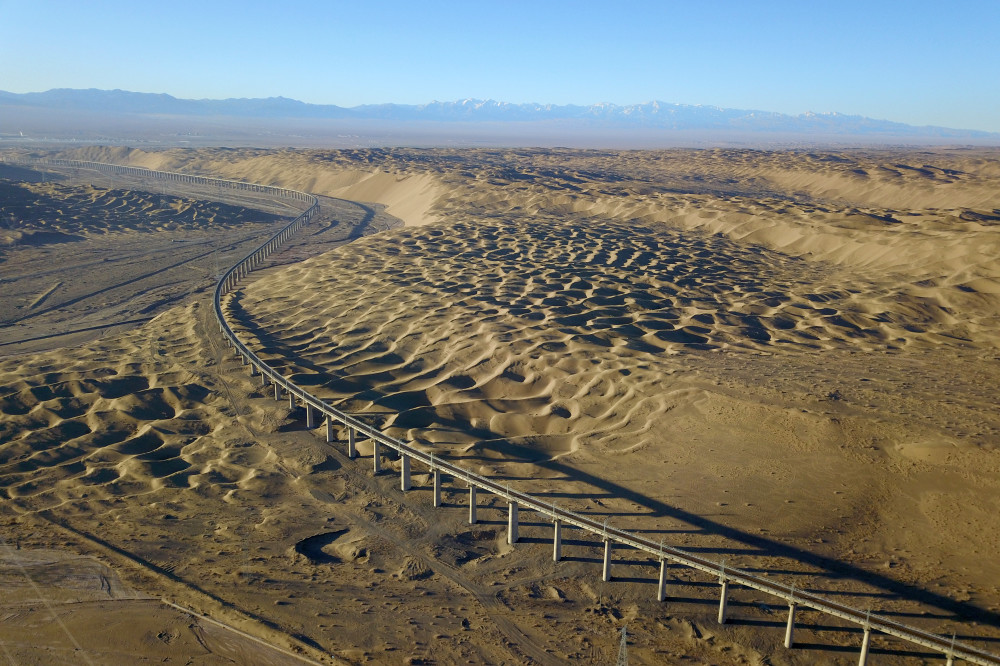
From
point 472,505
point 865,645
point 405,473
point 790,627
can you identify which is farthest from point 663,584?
point 405,473

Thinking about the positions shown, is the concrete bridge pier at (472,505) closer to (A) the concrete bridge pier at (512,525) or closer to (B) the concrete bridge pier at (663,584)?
(A) the concrete bridge pier at (512,525)

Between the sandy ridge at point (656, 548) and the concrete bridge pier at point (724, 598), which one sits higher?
the sandy ridge at point (656, 548)

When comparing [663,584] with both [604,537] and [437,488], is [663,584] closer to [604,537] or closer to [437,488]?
[604,537]

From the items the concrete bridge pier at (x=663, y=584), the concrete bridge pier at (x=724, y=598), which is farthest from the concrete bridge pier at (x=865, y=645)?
the concrete bridge pier at (x=663, y=584)

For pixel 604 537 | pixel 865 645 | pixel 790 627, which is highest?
pixel 604 537

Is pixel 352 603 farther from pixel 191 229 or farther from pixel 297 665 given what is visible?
pixel 191 229

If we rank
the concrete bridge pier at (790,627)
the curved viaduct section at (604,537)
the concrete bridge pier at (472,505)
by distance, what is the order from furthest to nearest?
the concrete bridge pier at (472,505) → the concrete bridge pier at (790,627) → the curved viaduct section at (604,537)

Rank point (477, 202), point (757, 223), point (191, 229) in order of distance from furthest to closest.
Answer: point (477, 202) → point (191, 229) → point (757, 223)

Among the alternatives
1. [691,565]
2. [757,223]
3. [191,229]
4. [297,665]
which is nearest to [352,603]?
[297,665]

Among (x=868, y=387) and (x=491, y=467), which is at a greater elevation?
(x=868, y=387)

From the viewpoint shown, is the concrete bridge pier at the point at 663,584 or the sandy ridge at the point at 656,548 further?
the concrete bridge pier at the point at 663,584

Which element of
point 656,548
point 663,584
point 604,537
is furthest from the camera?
point 604,537
